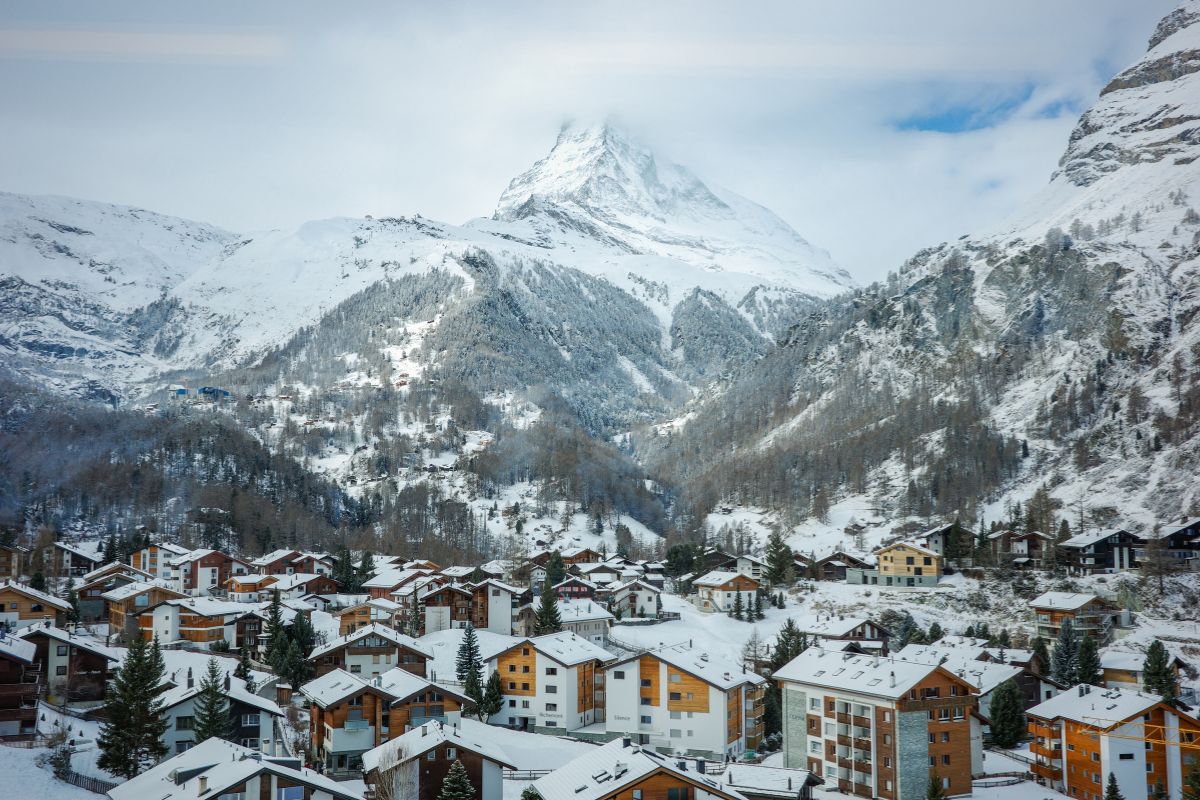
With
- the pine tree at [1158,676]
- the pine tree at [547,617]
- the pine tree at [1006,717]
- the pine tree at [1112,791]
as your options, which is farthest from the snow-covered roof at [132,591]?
the pine tree at [1158,676]

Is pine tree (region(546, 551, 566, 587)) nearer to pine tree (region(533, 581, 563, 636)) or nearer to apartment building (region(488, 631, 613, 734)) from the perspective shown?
pine tree (region(533, 581, 563, 636))

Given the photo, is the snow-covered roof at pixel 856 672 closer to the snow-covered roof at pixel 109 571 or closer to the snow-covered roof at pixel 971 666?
the snow-covered roof at pixel 971 666

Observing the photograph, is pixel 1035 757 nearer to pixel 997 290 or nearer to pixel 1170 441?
pixel 1170 441

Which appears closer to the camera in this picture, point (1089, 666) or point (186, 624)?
point (1089, 666)

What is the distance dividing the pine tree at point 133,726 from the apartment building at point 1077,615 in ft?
181

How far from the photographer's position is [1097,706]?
46.4 metres

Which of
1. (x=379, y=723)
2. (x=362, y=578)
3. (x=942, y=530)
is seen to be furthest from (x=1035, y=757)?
(x=362, y=578)

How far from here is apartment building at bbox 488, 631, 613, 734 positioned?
180 feet

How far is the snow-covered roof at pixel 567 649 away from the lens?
2172 inches

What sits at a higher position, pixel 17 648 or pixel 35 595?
pixel 35 595

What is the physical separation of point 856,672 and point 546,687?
1649cm

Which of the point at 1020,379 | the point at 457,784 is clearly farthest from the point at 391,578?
the point at 1020,379

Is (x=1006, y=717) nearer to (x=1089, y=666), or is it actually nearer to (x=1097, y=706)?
(x=1097, y=706)

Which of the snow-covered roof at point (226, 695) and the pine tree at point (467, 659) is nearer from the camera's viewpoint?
the snow-covered roof at point (226, 695)
